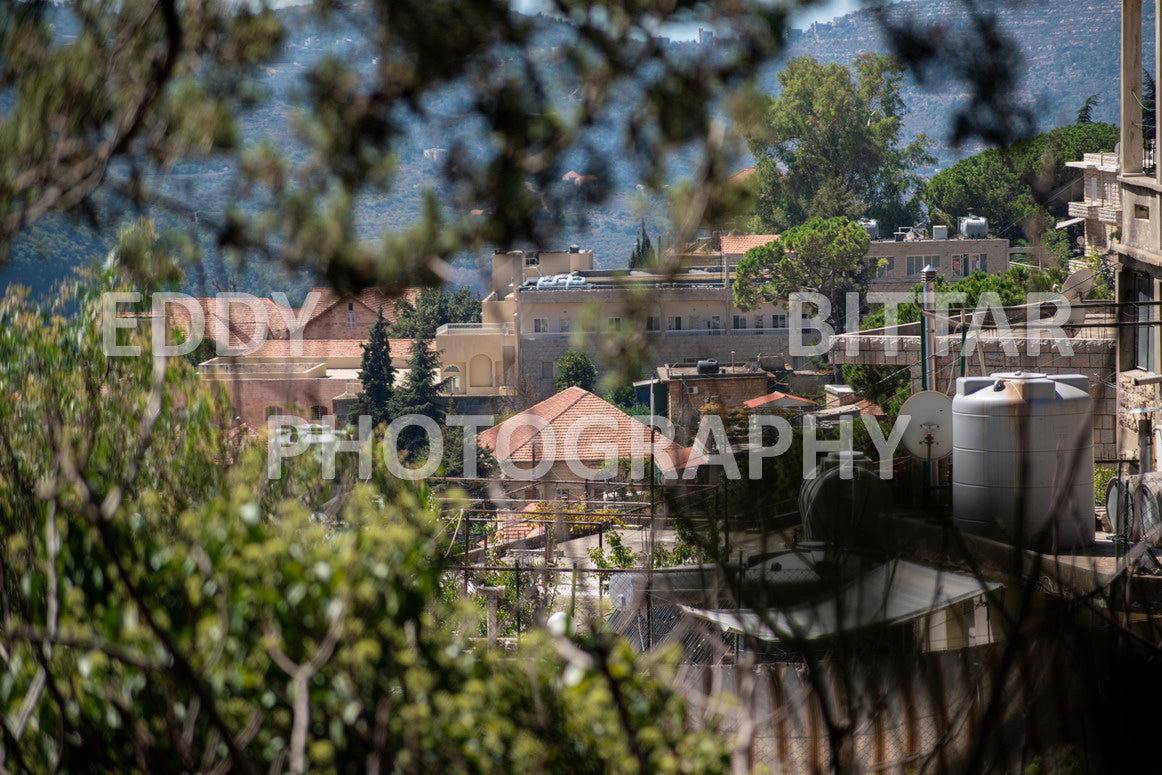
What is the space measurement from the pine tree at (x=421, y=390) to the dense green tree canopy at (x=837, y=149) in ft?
79.4

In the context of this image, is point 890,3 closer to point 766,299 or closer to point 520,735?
point 520,735

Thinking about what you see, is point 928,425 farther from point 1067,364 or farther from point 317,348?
point 317,348

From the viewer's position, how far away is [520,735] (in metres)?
2.11

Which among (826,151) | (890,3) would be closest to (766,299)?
(826,151)

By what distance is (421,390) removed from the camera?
20.5 metres

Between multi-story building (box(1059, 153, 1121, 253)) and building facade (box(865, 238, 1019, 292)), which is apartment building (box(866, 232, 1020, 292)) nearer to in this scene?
building facade (box(865, 238, 1019, 292))

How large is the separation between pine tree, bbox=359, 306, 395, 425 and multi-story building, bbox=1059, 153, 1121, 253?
15824mm

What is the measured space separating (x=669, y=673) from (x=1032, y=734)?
0.75m

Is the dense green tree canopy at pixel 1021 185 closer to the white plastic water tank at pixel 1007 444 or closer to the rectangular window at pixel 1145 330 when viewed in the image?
the rectangular window at pixel 1145 330

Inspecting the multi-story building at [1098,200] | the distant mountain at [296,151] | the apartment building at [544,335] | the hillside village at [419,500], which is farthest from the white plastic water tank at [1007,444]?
the multi-story building at [1098,200]

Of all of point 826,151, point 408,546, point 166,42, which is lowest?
point 408,546

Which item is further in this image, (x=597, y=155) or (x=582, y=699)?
(x=597, y=155)

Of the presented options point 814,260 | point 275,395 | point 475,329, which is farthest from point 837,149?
point 275,395

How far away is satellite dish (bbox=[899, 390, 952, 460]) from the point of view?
8.15 metres
